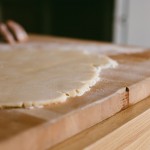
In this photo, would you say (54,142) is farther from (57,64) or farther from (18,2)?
(18,2)

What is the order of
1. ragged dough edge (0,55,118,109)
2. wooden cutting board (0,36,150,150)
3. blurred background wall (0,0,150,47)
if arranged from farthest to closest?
blurred background wall (0,0,150,47), ragged dough edge (0,55,118,109), wooden cutting board (0,36,150,150)

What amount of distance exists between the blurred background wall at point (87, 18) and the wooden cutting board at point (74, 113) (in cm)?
176

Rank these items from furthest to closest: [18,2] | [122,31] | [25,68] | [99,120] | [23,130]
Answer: [18,2], [122,31], [25,68], [99,120], [23,130]

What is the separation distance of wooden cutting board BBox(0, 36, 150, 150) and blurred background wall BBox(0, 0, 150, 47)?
69.4 inches

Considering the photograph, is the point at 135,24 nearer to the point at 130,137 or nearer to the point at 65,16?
the point at 65,16

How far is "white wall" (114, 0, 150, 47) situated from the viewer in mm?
2609

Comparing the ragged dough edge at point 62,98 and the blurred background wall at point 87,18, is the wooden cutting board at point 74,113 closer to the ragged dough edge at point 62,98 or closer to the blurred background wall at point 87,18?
the ragged dough edge at point 62,98

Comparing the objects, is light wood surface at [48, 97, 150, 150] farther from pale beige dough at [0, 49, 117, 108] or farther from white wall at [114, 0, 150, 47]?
white wall at [114, 0, 150, 47]

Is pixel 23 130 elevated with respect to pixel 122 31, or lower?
elevated

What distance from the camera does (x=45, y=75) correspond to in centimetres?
77

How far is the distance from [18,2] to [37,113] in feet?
8.23

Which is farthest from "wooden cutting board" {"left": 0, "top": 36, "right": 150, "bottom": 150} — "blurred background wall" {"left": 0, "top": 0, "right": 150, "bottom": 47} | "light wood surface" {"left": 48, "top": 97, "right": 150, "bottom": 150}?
"blurred background wall" {"left": 0, "top": 0, "right": 150, "bottom": 47}

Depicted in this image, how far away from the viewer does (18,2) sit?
9.50ft

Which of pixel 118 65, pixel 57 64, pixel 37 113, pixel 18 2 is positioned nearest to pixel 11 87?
pixel 37 113
